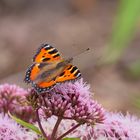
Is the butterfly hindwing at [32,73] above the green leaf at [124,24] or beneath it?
above

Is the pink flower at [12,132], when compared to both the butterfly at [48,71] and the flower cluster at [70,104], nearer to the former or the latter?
the flower cluster at [70,104]

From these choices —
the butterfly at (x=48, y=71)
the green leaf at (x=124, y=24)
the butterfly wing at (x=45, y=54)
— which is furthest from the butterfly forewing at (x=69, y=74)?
the green leaf at (x=124, y=24)

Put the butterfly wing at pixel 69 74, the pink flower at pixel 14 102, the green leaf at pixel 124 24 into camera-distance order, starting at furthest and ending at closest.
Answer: the pink flower at pixel 14 102 → the butterfly wing at pixel 69 74 → the green leaf at pixel 124 24

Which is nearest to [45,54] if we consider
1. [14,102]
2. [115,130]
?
[115,130]

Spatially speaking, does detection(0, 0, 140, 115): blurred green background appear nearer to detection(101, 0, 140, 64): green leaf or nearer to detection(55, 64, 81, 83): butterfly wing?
detection(55, 64, 81, 83): butterfly wing

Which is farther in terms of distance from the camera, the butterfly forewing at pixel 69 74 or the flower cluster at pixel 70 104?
the flower cluster at pixel 70 104

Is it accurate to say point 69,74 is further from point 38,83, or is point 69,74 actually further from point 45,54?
point 45,54

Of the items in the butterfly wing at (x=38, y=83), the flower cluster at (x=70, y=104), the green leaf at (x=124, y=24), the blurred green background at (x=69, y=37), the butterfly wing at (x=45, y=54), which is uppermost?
the blurred green background at (x=69, y=37)
